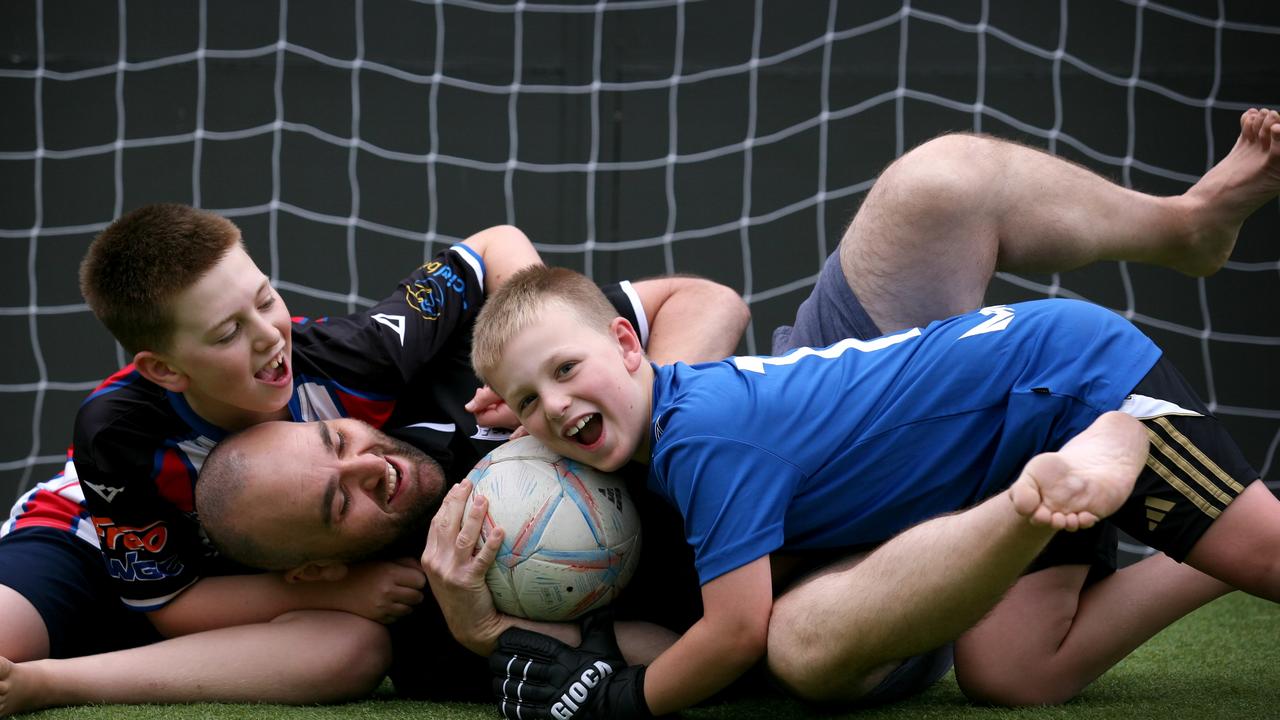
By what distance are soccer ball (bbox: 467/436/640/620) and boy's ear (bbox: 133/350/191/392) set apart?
520 mm

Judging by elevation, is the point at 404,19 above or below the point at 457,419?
above

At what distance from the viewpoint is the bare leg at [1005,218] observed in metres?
1.90

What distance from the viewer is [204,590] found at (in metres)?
2.00

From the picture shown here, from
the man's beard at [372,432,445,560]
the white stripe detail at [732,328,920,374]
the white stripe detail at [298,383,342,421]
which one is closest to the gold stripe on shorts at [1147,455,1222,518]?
the white stripe detail at [732,328,920,374]

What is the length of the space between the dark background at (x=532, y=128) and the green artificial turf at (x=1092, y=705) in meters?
1.98

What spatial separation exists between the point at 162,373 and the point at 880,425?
1.14 metres

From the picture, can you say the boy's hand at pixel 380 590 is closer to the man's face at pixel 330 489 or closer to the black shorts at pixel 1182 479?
the man's face at pixel 330 489

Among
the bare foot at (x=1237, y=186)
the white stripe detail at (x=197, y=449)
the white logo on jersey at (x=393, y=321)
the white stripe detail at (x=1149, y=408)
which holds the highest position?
the bare foot at (x=1237, y=186)

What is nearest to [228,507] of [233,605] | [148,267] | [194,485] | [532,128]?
[194,485]

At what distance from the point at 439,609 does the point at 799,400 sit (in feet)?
2.48

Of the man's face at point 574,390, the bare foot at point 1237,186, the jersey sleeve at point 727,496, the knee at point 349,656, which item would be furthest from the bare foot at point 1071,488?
the knee at point 349,656

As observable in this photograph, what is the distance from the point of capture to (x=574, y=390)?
1.67m

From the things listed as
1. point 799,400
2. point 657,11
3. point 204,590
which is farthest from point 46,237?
point 799,400

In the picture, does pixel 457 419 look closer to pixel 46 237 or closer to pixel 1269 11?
pixel 46 237
